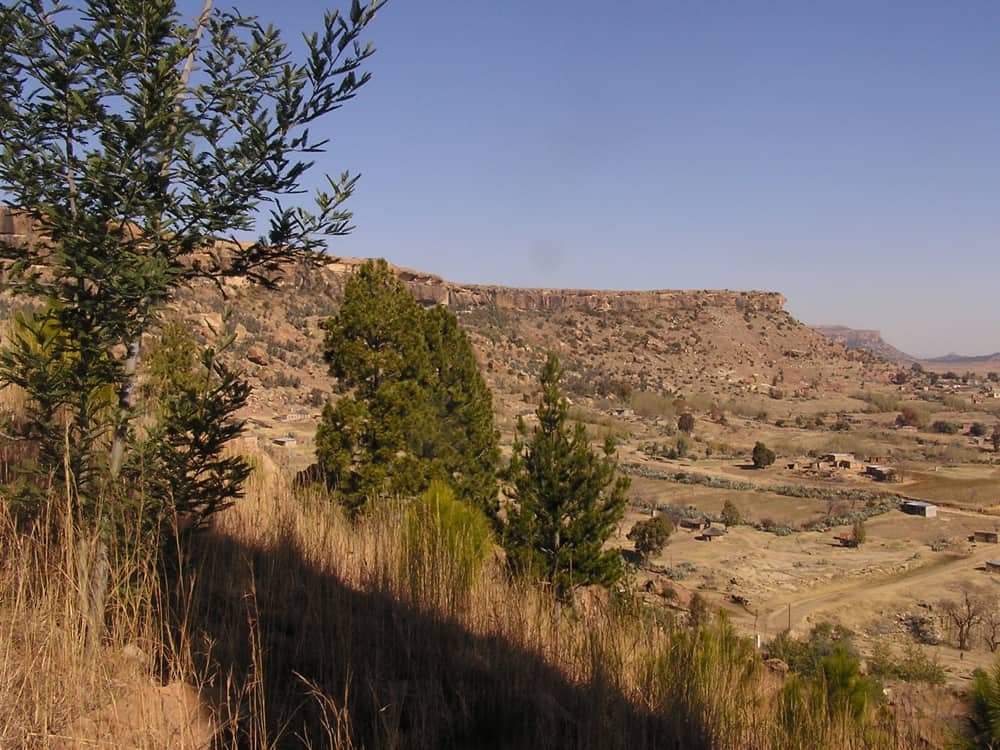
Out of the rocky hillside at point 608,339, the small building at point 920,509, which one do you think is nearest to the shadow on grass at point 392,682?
the small building at point 920,509

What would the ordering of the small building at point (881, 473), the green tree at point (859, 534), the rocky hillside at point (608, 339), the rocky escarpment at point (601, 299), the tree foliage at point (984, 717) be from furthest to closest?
the rocky escarpment at point (601, 299) → the rocky hillside at point (608, 339) → the small building at point (881, 473) → the green tree at point (859, 534) → the tree foliage at point (984, 717)

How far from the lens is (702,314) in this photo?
319 feet

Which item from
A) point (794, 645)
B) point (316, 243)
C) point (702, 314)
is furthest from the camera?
point (702, 314)

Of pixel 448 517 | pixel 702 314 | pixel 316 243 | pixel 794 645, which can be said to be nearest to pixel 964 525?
pixel 794 645

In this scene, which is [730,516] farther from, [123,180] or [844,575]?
[123,180]

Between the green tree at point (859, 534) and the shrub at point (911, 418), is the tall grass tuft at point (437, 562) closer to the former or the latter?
the green tree at point (859, 534)

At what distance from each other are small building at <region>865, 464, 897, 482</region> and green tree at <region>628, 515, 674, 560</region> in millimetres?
22360

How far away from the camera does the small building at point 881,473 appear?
4216cm

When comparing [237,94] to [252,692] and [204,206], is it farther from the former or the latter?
[252,692]

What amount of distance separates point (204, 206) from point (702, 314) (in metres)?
99.0

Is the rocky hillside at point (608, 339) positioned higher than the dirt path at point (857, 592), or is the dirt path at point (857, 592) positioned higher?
the rocky hillside at point (608, 339)

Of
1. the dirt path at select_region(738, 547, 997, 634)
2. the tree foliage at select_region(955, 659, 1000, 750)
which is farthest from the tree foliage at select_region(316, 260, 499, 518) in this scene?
the dirt path at select_region(738, 547, 997, 634)

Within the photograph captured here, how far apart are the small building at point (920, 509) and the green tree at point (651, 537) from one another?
48.5 feet

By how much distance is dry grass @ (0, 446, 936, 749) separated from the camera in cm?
264
